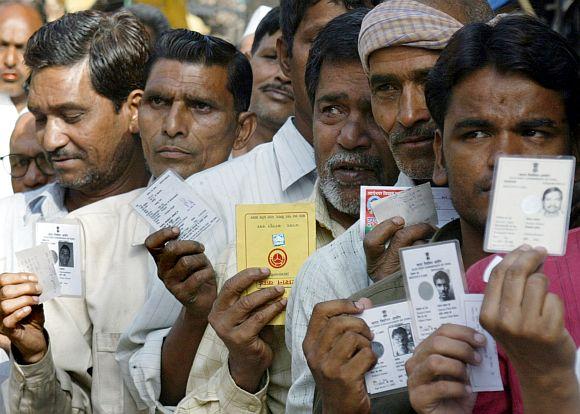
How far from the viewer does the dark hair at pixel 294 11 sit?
464cm

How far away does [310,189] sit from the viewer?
4.30m

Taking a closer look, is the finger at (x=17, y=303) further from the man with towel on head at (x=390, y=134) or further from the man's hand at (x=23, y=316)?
the man with towel on head at (x=390, y=134)

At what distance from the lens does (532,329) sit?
6.78 feet

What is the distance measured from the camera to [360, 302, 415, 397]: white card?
259 centimetres

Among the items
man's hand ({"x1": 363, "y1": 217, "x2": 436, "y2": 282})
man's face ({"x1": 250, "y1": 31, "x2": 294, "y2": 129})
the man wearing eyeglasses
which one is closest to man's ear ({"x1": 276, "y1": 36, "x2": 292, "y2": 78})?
man's face ({"x1": 250, "y1": 31, "x2": 294, "y2": 129})

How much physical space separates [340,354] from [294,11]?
2.33 metres

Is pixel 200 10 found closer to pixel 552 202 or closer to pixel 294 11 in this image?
pixel 294 11

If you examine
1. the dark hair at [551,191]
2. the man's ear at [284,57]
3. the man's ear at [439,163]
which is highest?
the man's ear at [284,57]

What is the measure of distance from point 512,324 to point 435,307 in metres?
0.35

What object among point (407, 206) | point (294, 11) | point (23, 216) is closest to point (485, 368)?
point (407, 206)

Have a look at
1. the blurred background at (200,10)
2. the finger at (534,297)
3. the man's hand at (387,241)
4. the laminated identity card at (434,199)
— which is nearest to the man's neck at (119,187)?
the laminated identity card at (434,199)

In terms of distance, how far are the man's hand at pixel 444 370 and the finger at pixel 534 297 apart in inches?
9.8

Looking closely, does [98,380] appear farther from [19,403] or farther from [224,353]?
[224,353]

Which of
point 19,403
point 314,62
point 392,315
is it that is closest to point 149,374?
point 19,403
